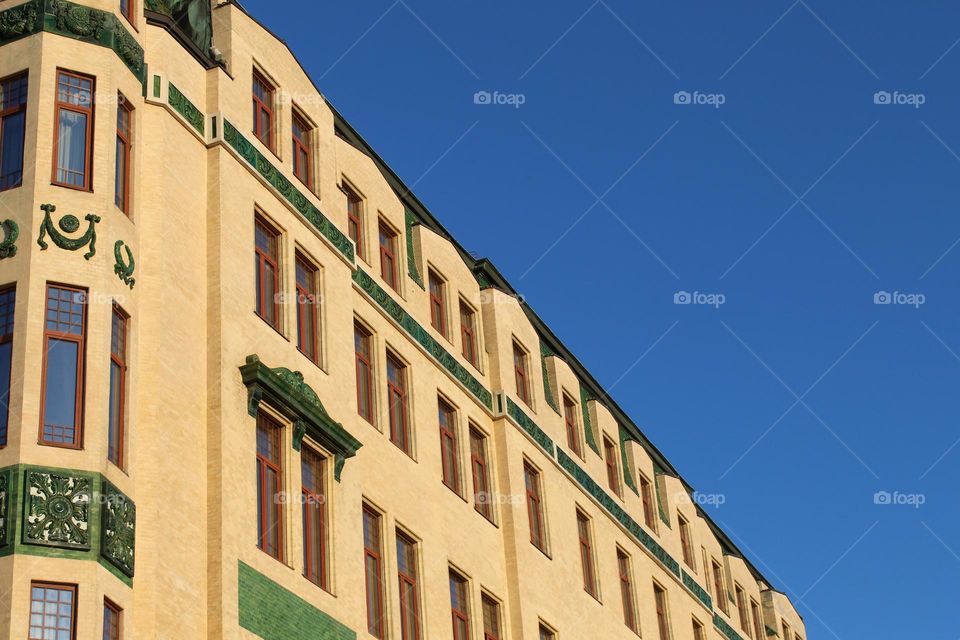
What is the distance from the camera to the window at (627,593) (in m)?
45.4

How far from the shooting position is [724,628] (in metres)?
53.5

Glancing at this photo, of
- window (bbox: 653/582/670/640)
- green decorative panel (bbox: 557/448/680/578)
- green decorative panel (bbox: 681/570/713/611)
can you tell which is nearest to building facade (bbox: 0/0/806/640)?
green decorative panel (bbox: 557/448/680/578)

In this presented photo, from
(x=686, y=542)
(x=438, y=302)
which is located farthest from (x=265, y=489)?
(x=686, y=542)

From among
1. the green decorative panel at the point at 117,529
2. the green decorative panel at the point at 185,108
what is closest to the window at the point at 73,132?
the green decorative panel at the point at 185,108

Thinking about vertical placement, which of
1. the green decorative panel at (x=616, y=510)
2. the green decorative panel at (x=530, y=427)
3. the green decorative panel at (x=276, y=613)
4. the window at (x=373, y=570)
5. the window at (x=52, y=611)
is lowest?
the window at (x=52, y=611)

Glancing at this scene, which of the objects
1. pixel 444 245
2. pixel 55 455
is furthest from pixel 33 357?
pixel 444 245

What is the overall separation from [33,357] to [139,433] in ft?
7.31

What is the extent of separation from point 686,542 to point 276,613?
27732 millimetres

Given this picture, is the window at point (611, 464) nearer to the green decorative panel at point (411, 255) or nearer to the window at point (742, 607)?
the window at point (742, 607)

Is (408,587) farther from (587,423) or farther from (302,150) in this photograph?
(587,423)

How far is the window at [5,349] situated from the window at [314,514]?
6.69 metres

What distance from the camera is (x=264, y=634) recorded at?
2681 centimetres

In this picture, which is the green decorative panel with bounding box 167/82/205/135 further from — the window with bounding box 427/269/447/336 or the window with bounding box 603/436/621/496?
the window with bounding box 603/436/621/496

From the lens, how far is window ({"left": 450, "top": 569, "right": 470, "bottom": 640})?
35.6 meters
